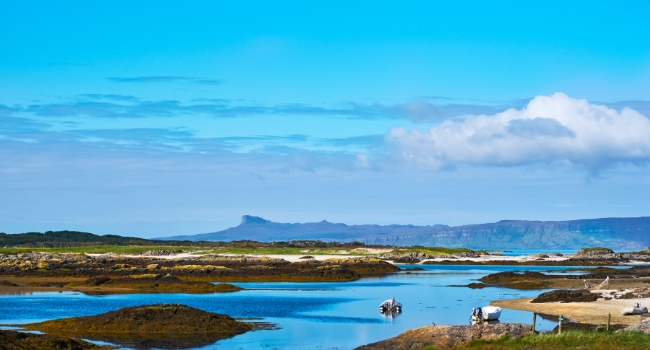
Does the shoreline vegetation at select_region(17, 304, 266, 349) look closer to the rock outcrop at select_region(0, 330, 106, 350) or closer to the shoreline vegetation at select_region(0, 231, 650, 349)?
the shoreline vegetation at select_region(0, 231, 650, 349)

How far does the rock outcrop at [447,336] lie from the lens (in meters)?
24.3

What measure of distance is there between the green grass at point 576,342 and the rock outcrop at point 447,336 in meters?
1.57

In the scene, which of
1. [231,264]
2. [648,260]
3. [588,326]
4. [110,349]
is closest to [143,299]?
Result: [110,349]

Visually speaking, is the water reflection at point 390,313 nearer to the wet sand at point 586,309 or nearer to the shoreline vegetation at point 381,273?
the wet sand at point 586,309

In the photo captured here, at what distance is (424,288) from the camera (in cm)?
5838

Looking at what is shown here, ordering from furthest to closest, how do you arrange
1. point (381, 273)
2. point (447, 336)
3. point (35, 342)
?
point (381, 273)
point (447, 336)
point (35, 342)

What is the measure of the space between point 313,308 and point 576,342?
75.5 feet

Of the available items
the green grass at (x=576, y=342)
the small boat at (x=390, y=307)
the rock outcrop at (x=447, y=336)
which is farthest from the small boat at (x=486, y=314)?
the green grass at (x=576, y=342)

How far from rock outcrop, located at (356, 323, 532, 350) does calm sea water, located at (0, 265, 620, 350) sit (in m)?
2.33

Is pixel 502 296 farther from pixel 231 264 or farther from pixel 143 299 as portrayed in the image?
pixel 231 264

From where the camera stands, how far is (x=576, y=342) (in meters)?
21.0

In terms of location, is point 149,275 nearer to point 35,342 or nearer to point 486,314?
point 486,314

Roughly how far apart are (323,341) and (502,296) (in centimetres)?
2467

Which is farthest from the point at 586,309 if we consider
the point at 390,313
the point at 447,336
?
the point at 447,336
